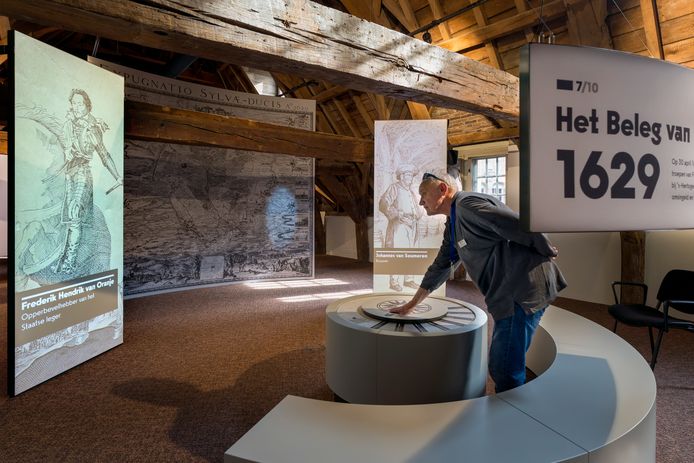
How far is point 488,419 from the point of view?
141cm

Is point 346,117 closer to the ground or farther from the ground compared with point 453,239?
farther from the ground

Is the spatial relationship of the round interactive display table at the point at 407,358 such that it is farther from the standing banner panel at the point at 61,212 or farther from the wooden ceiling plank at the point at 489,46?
the wooden ceiling plank at the point at 489,46

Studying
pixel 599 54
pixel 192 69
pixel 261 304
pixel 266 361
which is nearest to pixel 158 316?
pixel 261 304

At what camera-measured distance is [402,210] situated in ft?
15.1

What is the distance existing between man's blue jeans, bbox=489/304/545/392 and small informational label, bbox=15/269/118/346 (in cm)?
301

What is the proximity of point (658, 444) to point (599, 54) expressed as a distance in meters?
2.20

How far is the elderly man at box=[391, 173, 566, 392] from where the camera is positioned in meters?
1.71

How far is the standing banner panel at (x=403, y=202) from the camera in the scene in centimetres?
455

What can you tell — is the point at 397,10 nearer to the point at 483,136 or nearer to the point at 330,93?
the point at 483,136

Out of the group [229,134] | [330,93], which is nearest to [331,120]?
[330,93]

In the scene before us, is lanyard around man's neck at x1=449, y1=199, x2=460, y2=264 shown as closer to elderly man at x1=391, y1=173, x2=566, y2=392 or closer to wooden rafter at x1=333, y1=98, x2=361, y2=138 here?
elderly man at x1=391, y1=173, x2=566, y2=392

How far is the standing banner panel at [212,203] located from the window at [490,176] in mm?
3025

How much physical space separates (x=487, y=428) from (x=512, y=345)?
559 millimetres

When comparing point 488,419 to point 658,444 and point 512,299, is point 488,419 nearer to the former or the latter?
point 512,299
